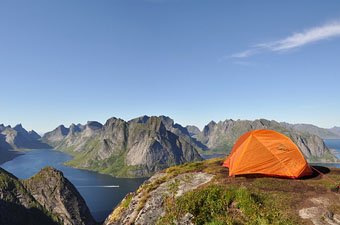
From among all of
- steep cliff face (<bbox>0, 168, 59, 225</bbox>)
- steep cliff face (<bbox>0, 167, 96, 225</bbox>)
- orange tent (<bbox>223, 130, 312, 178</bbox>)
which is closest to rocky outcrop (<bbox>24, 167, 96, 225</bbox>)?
steep cliff face (<bbox>0, 167, 96, 225</bbox>)

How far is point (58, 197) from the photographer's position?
181 metres

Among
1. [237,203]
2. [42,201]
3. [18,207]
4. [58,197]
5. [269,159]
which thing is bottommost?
[18,207]

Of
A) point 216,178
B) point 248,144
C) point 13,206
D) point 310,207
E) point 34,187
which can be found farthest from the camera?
point 34,187

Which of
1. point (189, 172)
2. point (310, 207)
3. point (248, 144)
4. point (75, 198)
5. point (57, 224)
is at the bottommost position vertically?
point (57, 224)

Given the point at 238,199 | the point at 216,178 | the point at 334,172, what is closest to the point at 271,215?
the point at 238,199

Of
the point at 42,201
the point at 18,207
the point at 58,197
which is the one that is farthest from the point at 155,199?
the point at 42,201

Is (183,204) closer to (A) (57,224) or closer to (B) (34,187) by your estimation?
(A) (57,224)

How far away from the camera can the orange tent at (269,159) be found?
78.2 feet

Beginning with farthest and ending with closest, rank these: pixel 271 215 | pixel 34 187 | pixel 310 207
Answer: pixel 34 187 → pixel 310 207 → pixel 271 215

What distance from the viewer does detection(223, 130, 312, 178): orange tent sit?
2384 cm

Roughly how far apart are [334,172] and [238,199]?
1476 centimetres

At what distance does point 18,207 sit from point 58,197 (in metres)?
22.7

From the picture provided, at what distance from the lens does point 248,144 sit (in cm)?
2572

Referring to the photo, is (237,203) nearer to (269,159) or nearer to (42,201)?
(269,159)
